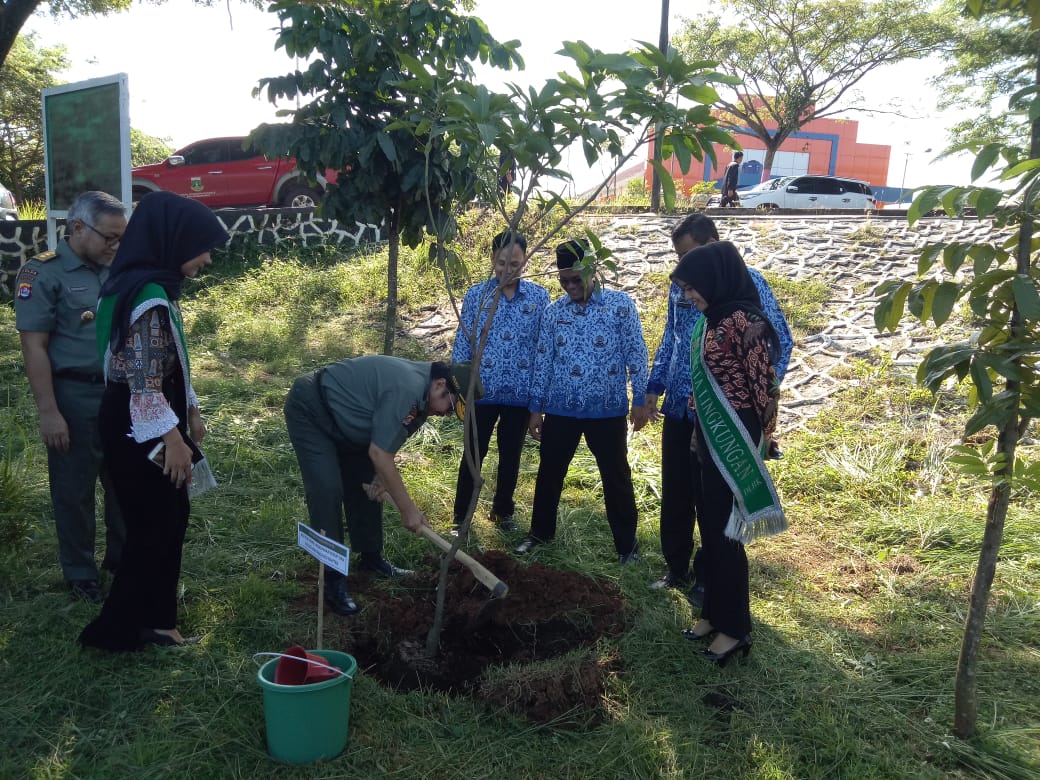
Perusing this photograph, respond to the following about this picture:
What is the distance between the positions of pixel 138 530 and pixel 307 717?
92cm

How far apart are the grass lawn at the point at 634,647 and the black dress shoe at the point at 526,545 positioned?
0.06 metres

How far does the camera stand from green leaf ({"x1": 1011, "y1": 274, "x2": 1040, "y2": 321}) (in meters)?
1.78

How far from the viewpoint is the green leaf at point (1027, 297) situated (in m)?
1.78

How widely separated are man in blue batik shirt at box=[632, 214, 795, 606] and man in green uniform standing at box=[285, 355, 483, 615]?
0.90 metres

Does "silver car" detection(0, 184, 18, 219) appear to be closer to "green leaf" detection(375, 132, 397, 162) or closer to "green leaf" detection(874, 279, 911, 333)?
"green leaf" detection(375, 132, 397, 162)

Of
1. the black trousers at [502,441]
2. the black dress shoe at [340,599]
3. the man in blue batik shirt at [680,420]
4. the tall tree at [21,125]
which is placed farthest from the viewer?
the tall tree at [21,125]

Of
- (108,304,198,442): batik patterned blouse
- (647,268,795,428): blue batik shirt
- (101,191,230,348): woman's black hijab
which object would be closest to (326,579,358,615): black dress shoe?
(108,304,198,442): batik patterned blouse

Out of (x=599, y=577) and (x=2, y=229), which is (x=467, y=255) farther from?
(x=599, y=577)

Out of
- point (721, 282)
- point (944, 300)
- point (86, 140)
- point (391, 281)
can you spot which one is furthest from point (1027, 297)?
point (86, 140)

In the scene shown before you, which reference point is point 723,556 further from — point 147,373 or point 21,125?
point 21,125

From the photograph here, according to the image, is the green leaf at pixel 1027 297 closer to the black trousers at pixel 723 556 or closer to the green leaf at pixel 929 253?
the green leaf at pixel 929 253

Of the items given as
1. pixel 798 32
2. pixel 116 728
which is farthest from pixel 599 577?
pixel 798 32

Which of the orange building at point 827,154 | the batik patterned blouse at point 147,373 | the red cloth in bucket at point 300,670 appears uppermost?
the orange building at point 827,154

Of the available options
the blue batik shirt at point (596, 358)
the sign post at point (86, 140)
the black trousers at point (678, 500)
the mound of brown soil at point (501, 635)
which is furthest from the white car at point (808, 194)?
the mound of brown soil at point (501, 635)
